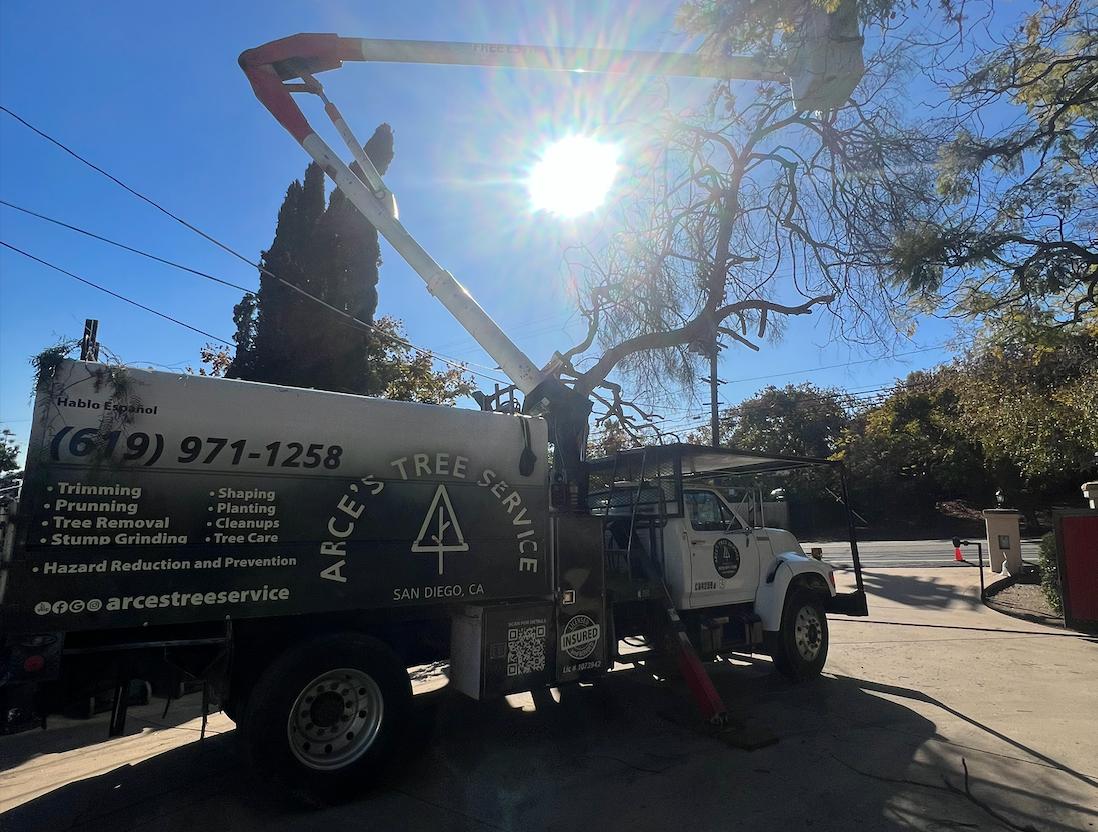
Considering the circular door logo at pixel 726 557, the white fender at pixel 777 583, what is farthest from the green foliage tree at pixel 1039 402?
the circular door logo at pixel 726 557

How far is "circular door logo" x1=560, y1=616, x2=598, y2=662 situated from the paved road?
501 inches

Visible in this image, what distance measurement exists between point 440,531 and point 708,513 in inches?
139

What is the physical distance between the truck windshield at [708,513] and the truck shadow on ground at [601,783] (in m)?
1.88

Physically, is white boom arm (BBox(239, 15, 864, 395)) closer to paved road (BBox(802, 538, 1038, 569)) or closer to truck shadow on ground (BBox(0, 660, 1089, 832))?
truck shadow on ground (BBox(0, 660, 1089, 832))

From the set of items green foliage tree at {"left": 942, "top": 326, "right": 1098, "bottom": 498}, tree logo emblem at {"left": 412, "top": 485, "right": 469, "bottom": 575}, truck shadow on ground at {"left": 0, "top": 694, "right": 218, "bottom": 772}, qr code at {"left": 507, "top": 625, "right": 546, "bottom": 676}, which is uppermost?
green foliage tree at {"left": 942, "top": 326, "right": 1098, "bottom": 498}

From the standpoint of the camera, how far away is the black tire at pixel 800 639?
7.43 metres

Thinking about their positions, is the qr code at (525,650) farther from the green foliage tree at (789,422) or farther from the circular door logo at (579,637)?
the green foliage tree at (789,422)

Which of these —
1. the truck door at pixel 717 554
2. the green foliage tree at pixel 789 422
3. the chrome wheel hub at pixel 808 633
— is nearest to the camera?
the truck door at pixel 717 554

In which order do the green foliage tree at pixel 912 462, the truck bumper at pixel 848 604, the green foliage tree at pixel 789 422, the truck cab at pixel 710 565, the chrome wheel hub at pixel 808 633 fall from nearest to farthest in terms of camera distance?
the truck cab at pixel 710 565 < the chrome wheel hub at pixel 808 633 < the truck bumper at pixel 848 604 < the green foliage tree at pixel 912 462 < the green foliage tree at pixel 789 422

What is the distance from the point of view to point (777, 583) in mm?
7605

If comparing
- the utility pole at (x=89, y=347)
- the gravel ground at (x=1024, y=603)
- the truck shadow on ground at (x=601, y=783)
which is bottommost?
the truck shadow on ground at (x=601, y=783)

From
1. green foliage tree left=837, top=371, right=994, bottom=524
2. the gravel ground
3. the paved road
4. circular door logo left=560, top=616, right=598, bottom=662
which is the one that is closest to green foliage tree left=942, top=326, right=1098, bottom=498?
the paved road

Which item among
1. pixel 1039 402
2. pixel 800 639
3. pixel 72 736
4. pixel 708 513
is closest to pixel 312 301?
pixel 72 736

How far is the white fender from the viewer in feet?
24.5
